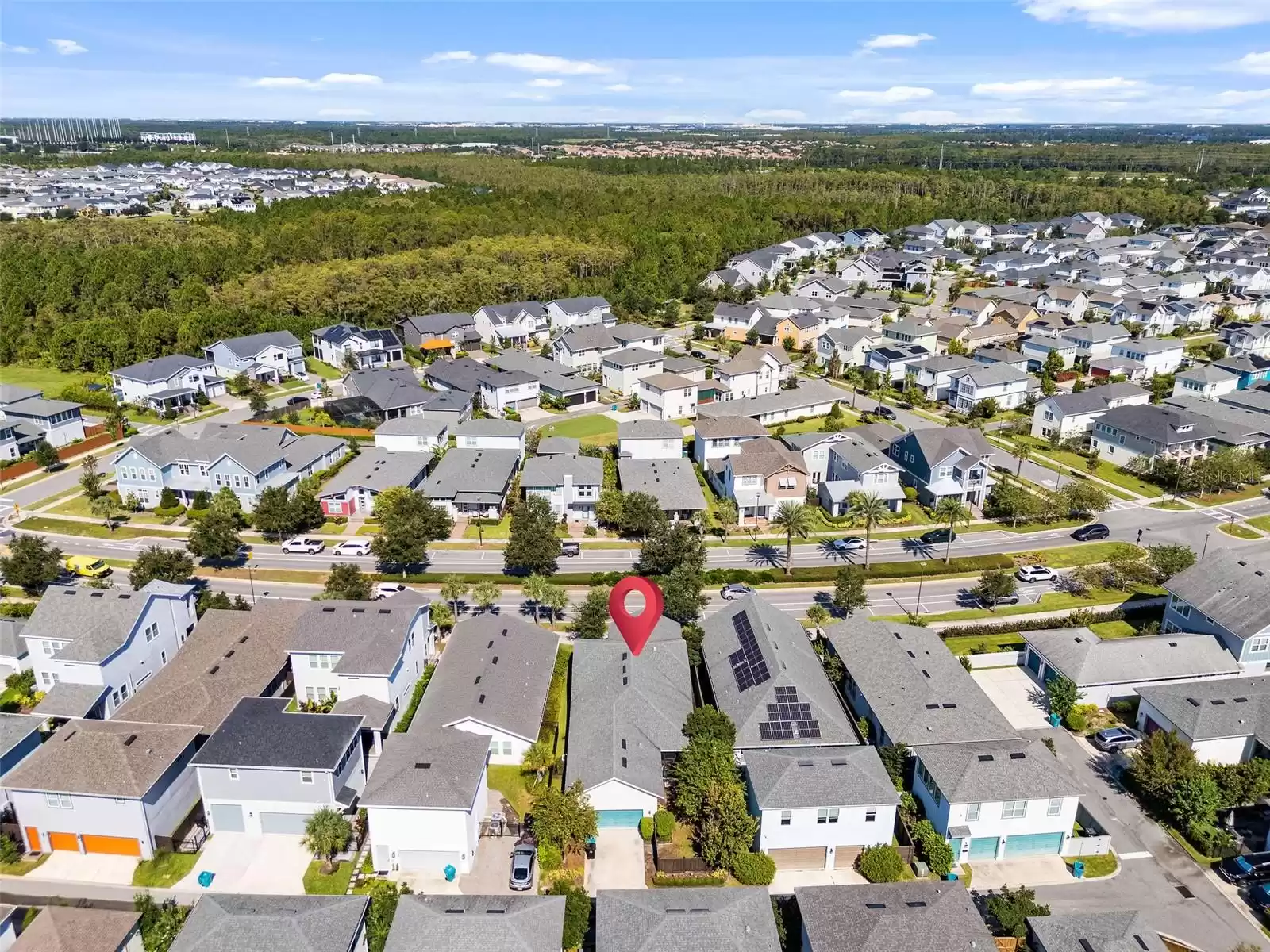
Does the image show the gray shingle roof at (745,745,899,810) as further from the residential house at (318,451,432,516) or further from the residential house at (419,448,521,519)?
the residential house at (318,451,432,516)

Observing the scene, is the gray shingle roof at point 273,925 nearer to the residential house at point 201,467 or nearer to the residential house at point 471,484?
the residential house at point 471,484

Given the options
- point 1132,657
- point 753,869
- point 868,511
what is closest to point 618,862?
point 753,869

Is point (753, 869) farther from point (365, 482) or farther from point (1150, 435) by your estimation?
point (1150, 435)

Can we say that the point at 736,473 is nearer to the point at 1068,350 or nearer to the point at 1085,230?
the point at 1068,350

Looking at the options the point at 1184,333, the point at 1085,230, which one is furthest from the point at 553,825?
the point at 1085,230

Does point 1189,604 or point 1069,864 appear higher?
point 1189,604

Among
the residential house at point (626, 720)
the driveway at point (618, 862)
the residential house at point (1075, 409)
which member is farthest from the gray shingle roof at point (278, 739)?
the residential house at point (1075, 409)
